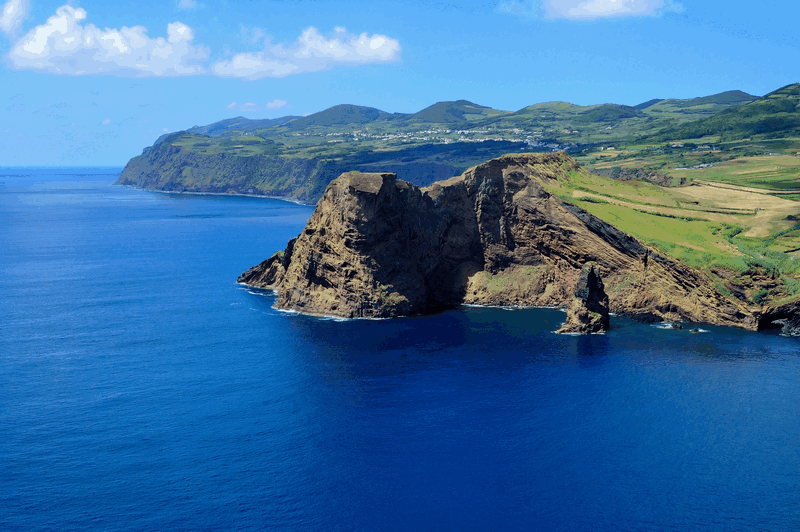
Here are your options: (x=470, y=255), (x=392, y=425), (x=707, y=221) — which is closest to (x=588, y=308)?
(x=470, y=255)

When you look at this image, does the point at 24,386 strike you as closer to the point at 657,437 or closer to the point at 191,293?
the point at 191,293

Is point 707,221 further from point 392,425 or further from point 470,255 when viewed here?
point 392,425

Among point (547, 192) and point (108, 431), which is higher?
point (547, 192)

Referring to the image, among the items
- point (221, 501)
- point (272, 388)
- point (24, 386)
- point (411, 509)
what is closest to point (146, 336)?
point (24, 386)

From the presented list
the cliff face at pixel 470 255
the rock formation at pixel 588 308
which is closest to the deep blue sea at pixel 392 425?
the rock formation at pixel 588 308

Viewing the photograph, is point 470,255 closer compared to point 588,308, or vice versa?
point 588,308

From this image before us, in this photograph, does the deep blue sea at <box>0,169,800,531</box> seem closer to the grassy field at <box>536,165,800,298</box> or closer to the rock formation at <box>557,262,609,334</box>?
the rock formation at <box>557,262,609,334</box>
